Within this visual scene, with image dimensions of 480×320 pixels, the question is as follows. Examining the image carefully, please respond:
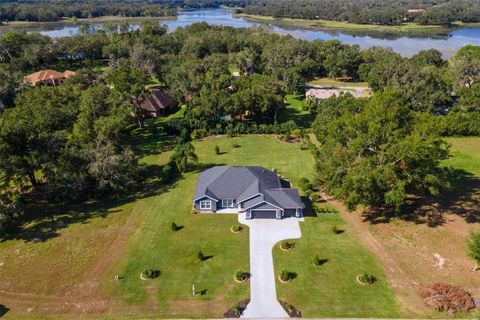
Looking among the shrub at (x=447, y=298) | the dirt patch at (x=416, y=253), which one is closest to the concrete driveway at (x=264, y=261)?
the dirt patch at (x=416, y=253)

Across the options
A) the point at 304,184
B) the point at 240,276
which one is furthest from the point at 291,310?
the point at 304,184

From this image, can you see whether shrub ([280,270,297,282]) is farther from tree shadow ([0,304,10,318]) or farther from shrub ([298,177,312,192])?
tree shadow ([0,304,10,318])

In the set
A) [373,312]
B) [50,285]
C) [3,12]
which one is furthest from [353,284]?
[3,12]

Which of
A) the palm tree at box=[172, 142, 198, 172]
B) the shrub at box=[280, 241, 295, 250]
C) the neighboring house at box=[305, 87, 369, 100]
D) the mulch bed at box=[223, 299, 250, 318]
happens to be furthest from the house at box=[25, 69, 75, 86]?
the mulch bed at box=[223, 299, 250, 318]

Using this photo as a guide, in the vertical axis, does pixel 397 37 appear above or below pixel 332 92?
above

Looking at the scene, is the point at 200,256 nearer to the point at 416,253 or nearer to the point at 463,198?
the point at 416,253
